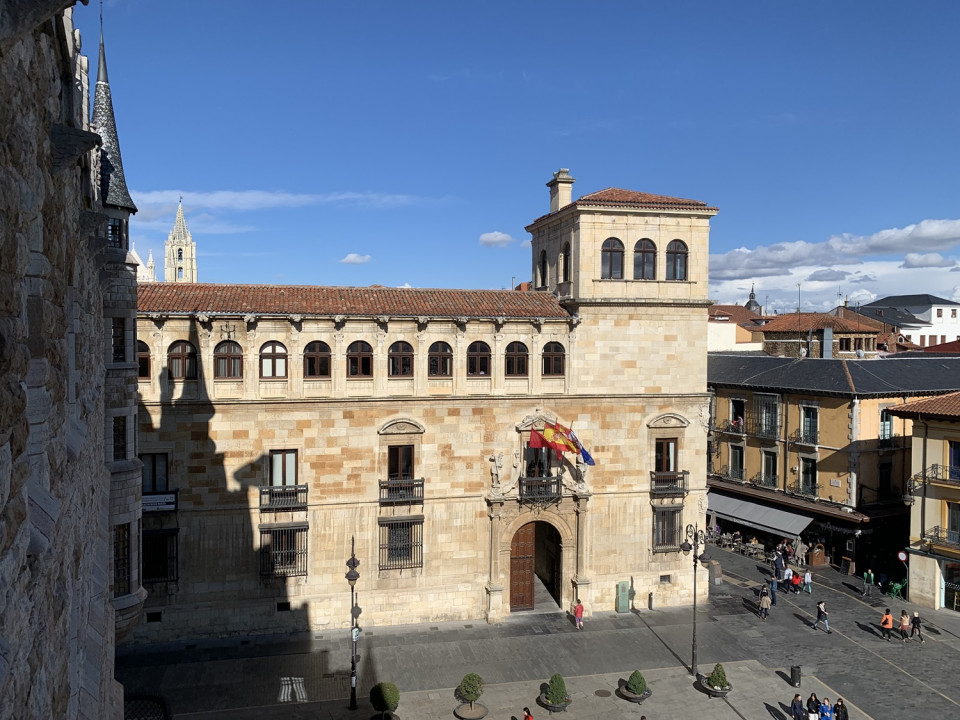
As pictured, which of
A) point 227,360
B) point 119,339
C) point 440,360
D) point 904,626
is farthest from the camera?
point 440,360

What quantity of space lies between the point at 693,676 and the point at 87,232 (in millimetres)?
25183

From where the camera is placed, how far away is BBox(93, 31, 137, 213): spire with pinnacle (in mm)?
18297

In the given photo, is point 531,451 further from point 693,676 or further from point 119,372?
point 119,372

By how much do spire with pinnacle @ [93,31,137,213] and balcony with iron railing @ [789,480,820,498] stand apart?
3540cm

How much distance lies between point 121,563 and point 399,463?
1326 cm

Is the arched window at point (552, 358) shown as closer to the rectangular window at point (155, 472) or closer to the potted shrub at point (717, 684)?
the potted shrub at point (717, 684)

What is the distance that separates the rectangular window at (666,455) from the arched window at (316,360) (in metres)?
15.0

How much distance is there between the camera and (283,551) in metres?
29.1

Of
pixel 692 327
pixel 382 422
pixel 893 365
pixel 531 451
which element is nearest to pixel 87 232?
pixel 382 422

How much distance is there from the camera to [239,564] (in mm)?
28781

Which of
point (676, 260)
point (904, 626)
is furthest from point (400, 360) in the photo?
point (904, 626)

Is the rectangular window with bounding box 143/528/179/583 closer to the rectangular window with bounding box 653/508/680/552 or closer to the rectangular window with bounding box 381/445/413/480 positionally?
the rectangular window with bounding box 381/445/413/480

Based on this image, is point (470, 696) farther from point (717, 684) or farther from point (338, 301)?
point (338, 301)

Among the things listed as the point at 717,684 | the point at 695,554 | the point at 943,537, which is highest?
the point at 695,554
